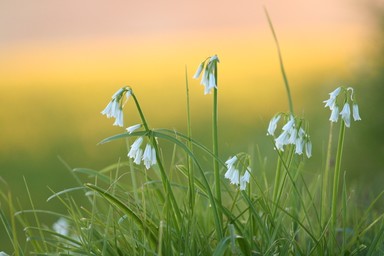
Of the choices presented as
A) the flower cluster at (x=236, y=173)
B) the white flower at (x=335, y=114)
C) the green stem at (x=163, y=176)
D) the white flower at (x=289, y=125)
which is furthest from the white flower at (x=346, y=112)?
the green stem at (x=163, y=176)

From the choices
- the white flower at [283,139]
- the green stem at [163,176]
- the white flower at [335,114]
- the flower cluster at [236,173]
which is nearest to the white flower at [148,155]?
the green stem at [163,176]

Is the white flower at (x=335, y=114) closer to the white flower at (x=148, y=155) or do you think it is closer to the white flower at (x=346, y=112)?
the white flower at (x=346, y=112)

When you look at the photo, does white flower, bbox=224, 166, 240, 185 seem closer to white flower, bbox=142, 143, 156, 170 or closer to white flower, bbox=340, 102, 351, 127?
white flower, bbox=142, 143, 156, 170

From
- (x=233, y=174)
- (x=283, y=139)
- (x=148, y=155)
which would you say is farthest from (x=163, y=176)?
(x=283, y=139)

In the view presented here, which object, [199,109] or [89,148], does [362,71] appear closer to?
[89,148]

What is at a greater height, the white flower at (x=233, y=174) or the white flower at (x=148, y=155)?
the white flower at (x=148, y=155)

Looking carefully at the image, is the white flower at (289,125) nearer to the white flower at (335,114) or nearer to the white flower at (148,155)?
the white flower at (335,114)

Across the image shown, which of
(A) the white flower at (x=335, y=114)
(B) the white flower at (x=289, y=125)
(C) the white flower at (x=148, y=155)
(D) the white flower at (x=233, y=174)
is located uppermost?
(A) the white flower at (x=335, y=114)

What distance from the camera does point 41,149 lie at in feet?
28.0

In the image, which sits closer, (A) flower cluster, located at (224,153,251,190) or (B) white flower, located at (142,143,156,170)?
(B) white flower, located at (142,143,156,170)

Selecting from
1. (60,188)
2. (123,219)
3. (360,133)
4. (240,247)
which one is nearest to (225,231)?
(240,247)

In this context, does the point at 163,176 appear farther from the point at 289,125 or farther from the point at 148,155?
the point at 289,125

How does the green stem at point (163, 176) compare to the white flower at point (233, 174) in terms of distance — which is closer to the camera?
the green stem at point (163, 176)

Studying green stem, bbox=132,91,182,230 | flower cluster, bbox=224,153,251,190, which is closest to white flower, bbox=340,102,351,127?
flower cluster, bbox=224,153,251,190
